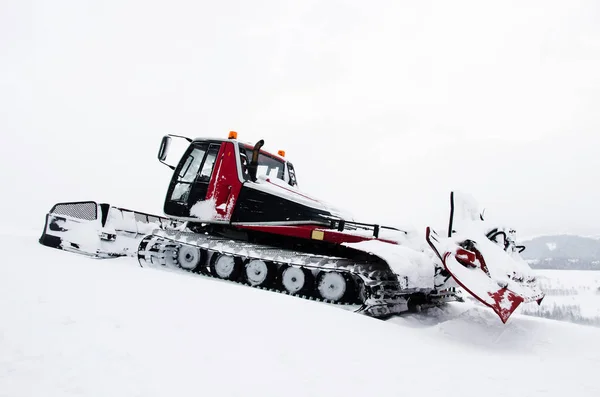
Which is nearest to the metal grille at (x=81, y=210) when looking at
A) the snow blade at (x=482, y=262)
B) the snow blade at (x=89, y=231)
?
the snow blade at (x=89, y=231)

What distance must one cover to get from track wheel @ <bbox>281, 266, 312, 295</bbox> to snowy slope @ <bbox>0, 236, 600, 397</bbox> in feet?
4.64

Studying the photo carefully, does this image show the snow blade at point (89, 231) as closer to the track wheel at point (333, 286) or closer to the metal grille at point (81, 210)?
the metal grille at point (81, 210)

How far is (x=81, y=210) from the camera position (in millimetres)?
8016

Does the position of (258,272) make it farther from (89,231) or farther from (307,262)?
(89,231)

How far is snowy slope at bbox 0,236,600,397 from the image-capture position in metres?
2.40

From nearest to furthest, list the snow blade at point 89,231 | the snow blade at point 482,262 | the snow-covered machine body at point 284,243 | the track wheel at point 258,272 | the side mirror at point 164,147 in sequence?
the snow blade at point 482,262 → the snow-covered machine body at point 284,243 → the track wheel at point 258,272 → the side mirror at point 164,147 → the snow blade at point 89,231

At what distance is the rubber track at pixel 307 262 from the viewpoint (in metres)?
5.59

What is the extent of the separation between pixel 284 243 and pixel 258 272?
2.84ft

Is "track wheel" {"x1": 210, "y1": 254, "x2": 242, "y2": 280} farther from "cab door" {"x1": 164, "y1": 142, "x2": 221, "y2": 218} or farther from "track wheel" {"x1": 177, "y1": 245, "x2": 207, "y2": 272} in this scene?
"cab door" {"x1": 164, "y1": 142, "x2": 221, "y2": 218}

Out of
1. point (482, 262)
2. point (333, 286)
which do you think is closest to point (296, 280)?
point (333, 286)

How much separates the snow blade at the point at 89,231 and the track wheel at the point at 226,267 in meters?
1.87

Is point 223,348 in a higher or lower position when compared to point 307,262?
lower

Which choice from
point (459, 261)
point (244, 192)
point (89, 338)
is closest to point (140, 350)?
point (89, 338)

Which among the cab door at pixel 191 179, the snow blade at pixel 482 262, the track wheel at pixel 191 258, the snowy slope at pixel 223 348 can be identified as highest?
the cab door at pixel 191 179
